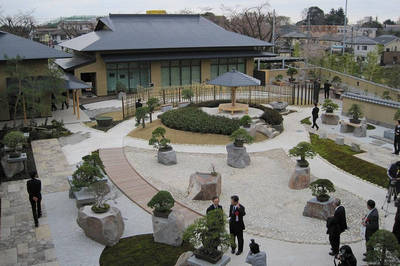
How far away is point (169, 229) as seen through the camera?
11.3 meters

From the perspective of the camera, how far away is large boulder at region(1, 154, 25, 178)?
16.9m

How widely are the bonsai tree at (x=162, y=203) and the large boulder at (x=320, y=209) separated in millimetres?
4534

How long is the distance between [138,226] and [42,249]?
2780 millimetres

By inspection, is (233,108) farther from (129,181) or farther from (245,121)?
(129,181)

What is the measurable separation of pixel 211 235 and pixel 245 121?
12.5 m

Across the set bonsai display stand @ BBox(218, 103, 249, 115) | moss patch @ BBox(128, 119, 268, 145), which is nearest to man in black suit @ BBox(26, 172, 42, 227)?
moss patch @ BBox(128, 119, 268, 145)

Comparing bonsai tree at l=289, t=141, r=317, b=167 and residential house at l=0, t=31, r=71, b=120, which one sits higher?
residential house at l=0, t=31, r=71, b=120

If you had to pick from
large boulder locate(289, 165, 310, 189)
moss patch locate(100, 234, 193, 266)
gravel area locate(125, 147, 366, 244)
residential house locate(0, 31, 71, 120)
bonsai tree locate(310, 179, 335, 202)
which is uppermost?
residential house locate(0, 31, 71, 120)

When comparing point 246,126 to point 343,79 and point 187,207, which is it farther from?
point 343,79

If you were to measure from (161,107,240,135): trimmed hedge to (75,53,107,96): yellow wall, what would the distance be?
13281mm

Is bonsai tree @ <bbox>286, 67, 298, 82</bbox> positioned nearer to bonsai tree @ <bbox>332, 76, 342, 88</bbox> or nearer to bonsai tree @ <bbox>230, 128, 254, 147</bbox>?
bonsai tree @ <bbox>332, 76, 342, 88</bbox>

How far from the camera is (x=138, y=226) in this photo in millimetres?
12703

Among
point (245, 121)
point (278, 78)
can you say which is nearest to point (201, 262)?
point (245, 121)

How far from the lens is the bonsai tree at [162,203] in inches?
442
